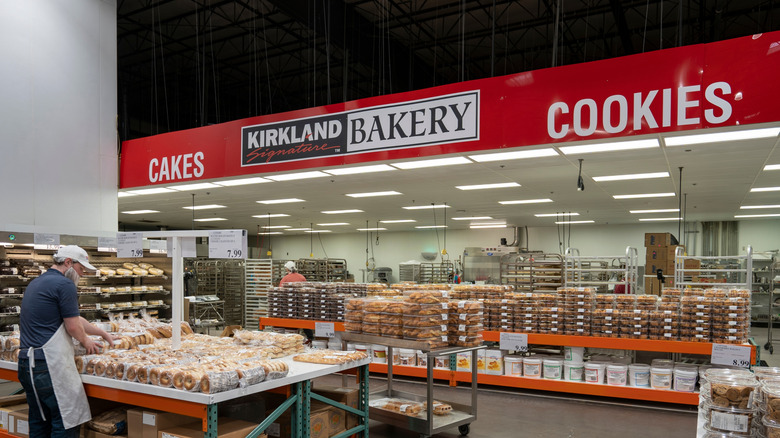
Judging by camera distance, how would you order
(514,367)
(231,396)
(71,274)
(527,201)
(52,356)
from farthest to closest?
(527,201) → (514,367) → (71,274) → (52,356) → (231,396)

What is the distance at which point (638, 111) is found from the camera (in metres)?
5.84

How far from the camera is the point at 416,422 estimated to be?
5.30 meters

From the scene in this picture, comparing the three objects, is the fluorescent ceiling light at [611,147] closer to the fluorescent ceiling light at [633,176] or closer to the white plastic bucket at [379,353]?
the fluorescent ceiling light at [633,176]

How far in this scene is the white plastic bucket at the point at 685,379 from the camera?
259 inches

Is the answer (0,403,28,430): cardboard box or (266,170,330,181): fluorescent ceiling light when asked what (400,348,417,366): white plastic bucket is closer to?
(266,170,330,181): fluorescent ceiling light

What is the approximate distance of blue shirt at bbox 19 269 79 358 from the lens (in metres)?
4.08

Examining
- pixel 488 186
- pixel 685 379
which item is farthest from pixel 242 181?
pixel 685 379

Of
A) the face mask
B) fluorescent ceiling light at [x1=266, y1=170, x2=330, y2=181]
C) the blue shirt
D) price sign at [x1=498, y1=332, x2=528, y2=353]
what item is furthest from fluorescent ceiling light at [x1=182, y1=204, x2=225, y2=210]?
the blue shirt

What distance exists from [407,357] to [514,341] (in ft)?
5.40

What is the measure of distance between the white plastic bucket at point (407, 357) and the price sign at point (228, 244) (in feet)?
14.7

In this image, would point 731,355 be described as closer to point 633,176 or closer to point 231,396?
point 633,176

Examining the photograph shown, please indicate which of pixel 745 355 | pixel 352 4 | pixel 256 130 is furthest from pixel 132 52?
pixel 745 355

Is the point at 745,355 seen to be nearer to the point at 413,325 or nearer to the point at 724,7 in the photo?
the point at 413,325

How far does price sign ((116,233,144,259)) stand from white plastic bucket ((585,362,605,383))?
18.1 feet
